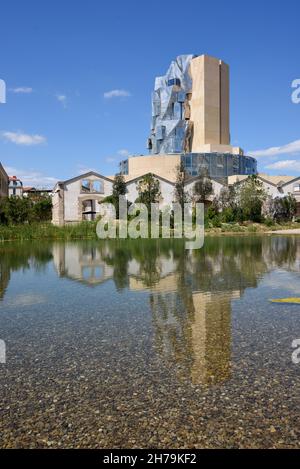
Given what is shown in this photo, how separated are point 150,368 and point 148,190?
5104 centimetres

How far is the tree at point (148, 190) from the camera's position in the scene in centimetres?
5503

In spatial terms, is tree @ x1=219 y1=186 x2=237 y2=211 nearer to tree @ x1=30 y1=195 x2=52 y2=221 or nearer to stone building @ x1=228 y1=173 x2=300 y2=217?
stone building @ x1=228 y1=173 x2=300 y2=217

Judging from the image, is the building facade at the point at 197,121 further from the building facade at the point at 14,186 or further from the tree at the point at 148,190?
the building facade at the point at 14,186

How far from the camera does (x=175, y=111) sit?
75438mm

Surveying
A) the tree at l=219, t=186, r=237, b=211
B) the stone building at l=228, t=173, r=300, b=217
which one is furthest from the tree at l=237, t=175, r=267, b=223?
the stone building at l=228, t=173, r=300, b=217

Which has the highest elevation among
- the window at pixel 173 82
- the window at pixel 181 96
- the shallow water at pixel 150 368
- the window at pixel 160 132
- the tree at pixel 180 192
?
the window at pixel 173 82

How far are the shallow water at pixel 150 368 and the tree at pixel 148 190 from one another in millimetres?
44286

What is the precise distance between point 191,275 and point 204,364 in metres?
8.46

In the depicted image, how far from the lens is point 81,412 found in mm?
4203

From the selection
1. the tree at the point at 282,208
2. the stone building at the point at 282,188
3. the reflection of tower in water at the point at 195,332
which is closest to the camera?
the reflection of tower in water at the point at 195,332

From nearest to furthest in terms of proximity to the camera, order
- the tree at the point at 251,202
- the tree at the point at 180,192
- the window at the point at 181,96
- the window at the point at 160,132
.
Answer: the tree at the point at 251,202 → the tree at the point at 180,192 → the window at the point at 181,96 → the window at the point at 160,132

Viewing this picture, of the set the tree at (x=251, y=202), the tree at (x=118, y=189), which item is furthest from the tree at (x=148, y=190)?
the tree at (x=251, y=202)
